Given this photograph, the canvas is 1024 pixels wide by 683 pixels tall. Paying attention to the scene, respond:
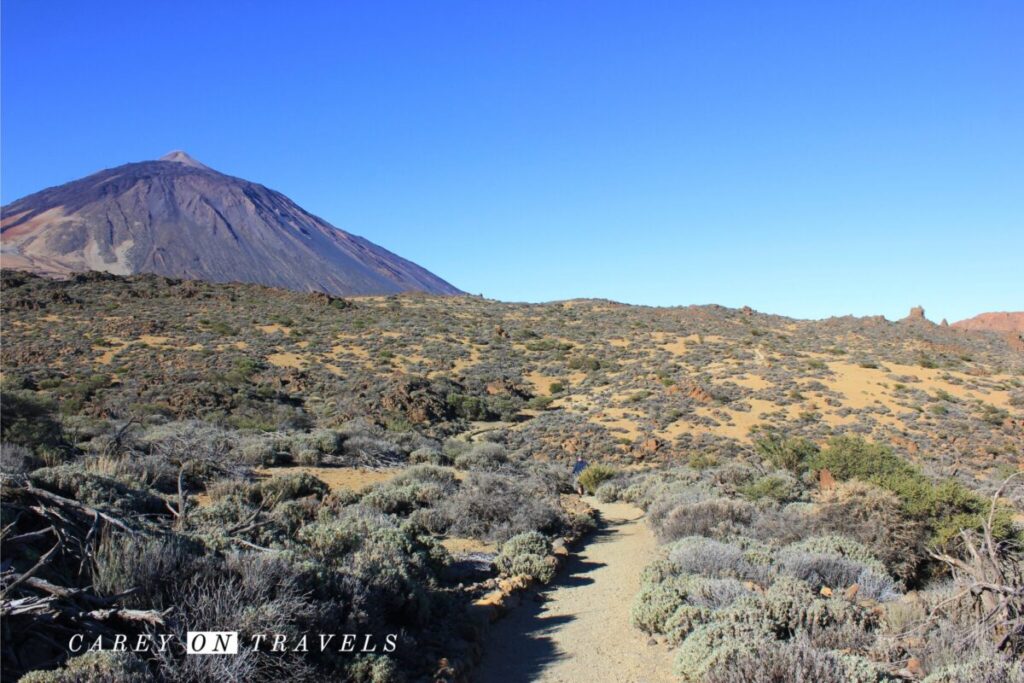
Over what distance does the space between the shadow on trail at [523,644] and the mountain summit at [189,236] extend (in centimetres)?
8019

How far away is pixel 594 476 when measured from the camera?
1655cm

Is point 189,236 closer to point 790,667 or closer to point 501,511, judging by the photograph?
point 501,511

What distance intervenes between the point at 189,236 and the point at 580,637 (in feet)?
388

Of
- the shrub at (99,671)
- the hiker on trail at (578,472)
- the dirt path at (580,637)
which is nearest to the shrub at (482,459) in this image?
the hiker on trail at (578,472)

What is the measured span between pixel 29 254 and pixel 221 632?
4497 inches

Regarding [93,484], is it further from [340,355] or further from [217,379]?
[340,355]

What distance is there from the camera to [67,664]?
2.97 metres

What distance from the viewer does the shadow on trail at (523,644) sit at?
5.06 m

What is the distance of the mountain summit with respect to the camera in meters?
95.5

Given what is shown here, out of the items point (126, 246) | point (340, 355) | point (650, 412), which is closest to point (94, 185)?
point (126, 246)

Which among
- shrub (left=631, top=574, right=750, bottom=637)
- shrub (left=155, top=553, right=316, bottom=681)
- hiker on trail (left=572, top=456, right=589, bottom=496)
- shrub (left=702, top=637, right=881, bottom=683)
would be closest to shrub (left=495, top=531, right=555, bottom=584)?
shrub (left=631, top=574, right=750, bottom=637)

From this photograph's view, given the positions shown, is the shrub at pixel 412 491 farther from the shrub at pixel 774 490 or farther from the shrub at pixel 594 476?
the shrub at pixel 774 490

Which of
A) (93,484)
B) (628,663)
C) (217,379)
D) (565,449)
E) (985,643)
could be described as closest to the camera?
(985,643)

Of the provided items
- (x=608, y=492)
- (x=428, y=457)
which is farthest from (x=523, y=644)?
(x=428, y=457)
